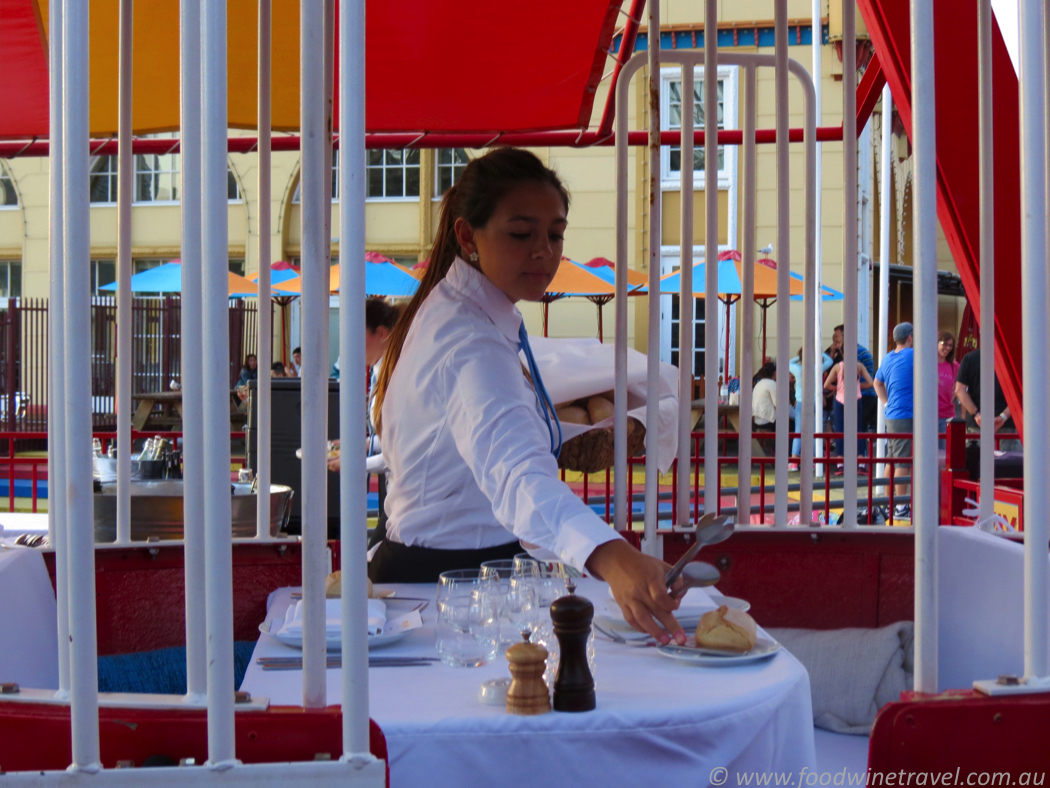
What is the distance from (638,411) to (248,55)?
241 centimetres

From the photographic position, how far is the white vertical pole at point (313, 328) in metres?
1.02

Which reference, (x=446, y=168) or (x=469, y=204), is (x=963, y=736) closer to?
(x=469, y=204)

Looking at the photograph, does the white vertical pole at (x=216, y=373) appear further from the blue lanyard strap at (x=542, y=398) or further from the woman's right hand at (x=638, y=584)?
the blue lanyard strap at (x=542, y=398)

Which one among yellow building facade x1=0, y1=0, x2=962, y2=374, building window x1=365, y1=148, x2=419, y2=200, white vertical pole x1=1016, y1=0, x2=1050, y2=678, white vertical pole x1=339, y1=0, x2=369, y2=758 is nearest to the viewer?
white vertical pole x1=339, y1=0, x2=369, y2=758

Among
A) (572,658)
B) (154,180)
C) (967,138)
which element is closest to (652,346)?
(572,658)

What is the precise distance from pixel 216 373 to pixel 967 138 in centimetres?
317

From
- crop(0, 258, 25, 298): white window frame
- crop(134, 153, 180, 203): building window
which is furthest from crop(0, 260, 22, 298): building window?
crop(134, 153, 180, 203): building window

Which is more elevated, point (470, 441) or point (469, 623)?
point (470, 441)

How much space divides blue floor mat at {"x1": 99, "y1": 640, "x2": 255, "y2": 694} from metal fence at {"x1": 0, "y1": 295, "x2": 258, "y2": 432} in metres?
13.2

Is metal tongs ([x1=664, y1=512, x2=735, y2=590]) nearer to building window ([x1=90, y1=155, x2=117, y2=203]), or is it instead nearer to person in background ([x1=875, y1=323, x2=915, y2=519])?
person in background ([x1=875, y1=323, x2=915, y2=519])

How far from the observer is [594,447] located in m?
2.47

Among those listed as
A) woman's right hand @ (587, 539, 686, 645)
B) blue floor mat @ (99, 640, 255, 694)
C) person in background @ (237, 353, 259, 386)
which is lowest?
blue floor mat @ (99, 640, 255, 694)

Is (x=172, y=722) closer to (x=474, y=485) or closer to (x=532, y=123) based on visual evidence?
(x=474, y=485)

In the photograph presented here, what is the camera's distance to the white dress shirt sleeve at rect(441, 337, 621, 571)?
1494 millimetres
